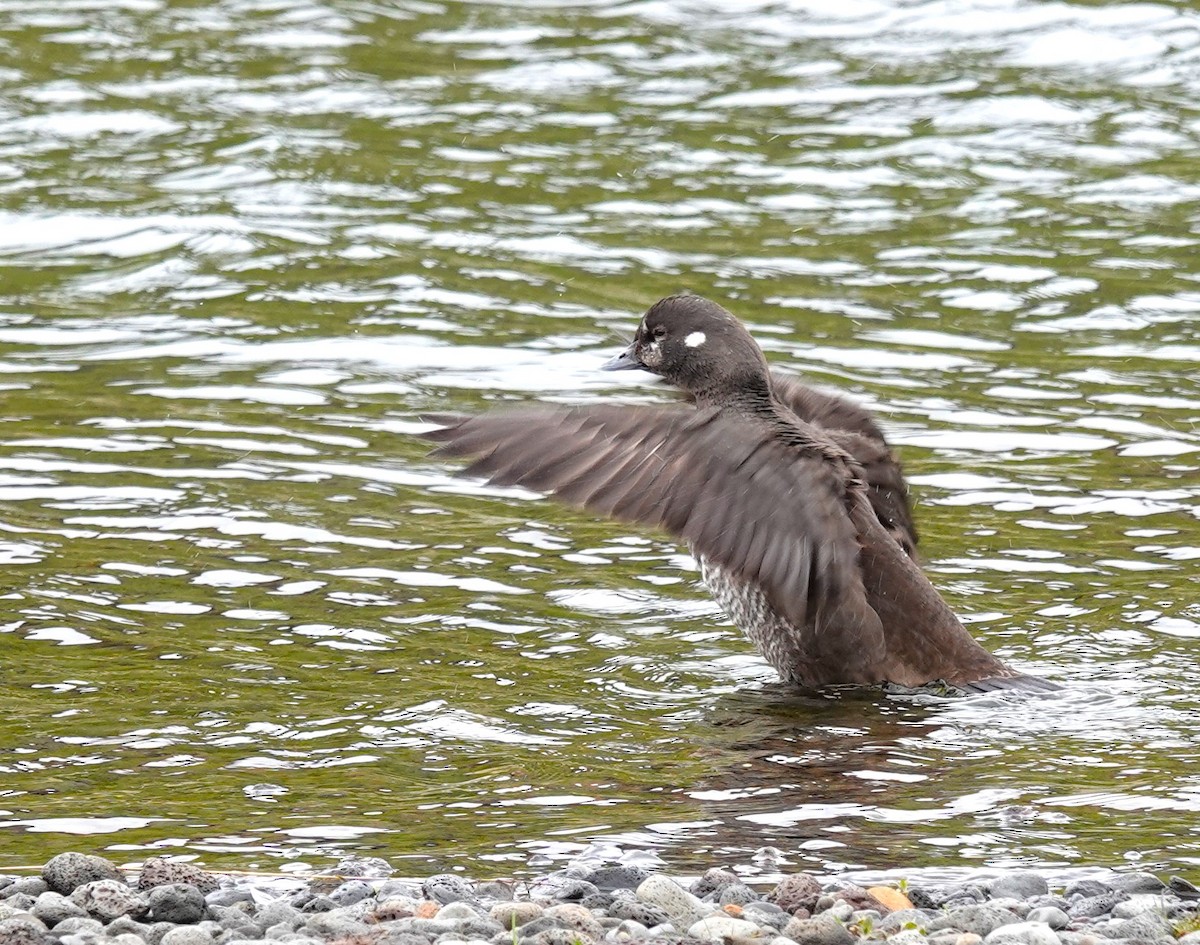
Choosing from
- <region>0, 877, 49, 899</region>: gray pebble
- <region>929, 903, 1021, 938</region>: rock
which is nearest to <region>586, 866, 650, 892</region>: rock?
<region>929, 903, 1021, 938</region>: rock

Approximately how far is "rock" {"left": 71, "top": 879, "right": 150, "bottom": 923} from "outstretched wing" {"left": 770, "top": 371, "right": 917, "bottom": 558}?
4446mm

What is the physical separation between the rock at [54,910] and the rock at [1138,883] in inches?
131

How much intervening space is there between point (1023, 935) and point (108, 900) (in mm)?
2767

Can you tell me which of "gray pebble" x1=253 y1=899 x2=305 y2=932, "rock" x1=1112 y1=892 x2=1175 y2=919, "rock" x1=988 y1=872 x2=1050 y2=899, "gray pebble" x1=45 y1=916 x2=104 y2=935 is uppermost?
"gray pebble" x1=45 y1=916 x2=104 y2=935

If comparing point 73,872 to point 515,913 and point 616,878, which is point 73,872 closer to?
point 515,913

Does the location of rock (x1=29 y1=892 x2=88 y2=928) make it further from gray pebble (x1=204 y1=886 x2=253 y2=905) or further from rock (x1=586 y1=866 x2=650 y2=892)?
rock (x1=586 y1=866 x2=650 y2=892)

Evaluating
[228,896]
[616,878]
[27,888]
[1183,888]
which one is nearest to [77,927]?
[27,888]

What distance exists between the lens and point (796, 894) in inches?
277

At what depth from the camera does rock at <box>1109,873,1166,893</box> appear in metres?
7.23

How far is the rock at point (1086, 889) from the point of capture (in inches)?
285

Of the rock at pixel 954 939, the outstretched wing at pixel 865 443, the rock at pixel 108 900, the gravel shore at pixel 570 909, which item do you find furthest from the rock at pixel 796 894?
the outstretched wing at pixel 865 443

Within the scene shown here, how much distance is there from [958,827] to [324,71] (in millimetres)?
15400

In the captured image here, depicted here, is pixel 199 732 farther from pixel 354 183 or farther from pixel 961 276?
pixel 354 183

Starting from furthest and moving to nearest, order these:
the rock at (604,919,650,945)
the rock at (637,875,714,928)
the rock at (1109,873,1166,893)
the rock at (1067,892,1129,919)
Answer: the rock at (1109,873,1166,893) < the rock at (1067,892,1129,919) < the rock at (637,875,714,928) < the rock at (604,919,650,945)
